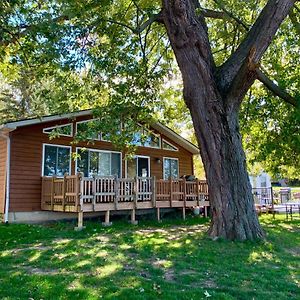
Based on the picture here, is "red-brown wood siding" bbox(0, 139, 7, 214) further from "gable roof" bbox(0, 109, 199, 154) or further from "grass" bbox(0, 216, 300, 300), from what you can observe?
"grass" bbox(0, 216, 300, 300)

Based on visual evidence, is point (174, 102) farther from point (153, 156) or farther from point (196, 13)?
point (196, 13)

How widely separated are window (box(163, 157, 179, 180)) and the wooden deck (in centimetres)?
230

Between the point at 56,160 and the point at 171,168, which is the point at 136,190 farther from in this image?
the point at 171,168

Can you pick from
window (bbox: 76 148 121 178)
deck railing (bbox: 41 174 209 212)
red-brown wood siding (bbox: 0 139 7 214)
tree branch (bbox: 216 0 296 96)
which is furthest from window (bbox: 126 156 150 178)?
tree branch (bbox: 216 0 296 96)

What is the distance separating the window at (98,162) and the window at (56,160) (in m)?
0.45

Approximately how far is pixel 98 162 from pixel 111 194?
2797mm

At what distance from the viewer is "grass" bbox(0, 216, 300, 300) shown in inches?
166

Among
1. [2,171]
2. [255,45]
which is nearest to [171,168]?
[2,171]

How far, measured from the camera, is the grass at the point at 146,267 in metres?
4.23

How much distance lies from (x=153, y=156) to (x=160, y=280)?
1120 cm

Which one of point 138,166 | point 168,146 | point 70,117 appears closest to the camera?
point 70,117

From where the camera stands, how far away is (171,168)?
16812 millimetres

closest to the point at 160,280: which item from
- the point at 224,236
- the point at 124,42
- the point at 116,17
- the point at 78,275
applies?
the point at 78,275

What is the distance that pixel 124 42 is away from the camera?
32.4 ft
